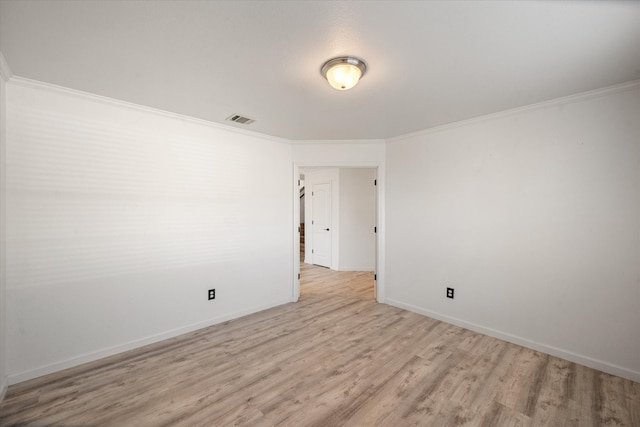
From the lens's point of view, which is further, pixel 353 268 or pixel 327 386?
pixel 353 268

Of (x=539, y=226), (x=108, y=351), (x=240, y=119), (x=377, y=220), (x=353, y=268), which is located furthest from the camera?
(x=353, y=268)

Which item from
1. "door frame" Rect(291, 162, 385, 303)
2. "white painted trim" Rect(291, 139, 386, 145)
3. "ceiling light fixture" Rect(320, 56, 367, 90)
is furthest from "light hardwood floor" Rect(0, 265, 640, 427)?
"white painted trim" Rect(291, 139, 386, 145)

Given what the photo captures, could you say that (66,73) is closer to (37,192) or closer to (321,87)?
→ (37,192)

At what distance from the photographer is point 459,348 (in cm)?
276

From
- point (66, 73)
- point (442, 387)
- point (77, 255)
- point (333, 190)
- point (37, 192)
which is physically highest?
point (66, 73)

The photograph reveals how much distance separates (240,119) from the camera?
125 inches

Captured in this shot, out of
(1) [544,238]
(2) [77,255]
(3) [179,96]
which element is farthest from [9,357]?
(1) [544,238]

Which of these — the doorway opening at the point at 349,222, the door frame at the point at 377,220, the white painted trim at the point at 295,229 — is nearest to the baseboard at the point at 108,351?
the white painted trim at the point at 295,229

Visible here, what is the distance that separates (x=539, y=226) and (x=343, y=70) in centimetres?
242

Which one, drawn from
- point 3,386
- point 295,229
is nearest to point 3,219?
point 3,386

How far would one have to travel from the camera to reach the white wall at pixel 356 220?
243 inches

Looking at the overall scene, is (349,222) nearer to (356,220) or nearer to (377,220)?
(356,220)

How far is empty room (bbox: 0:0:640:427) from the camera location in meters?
1.71

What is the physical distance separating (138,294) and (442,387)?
2.88 metres
